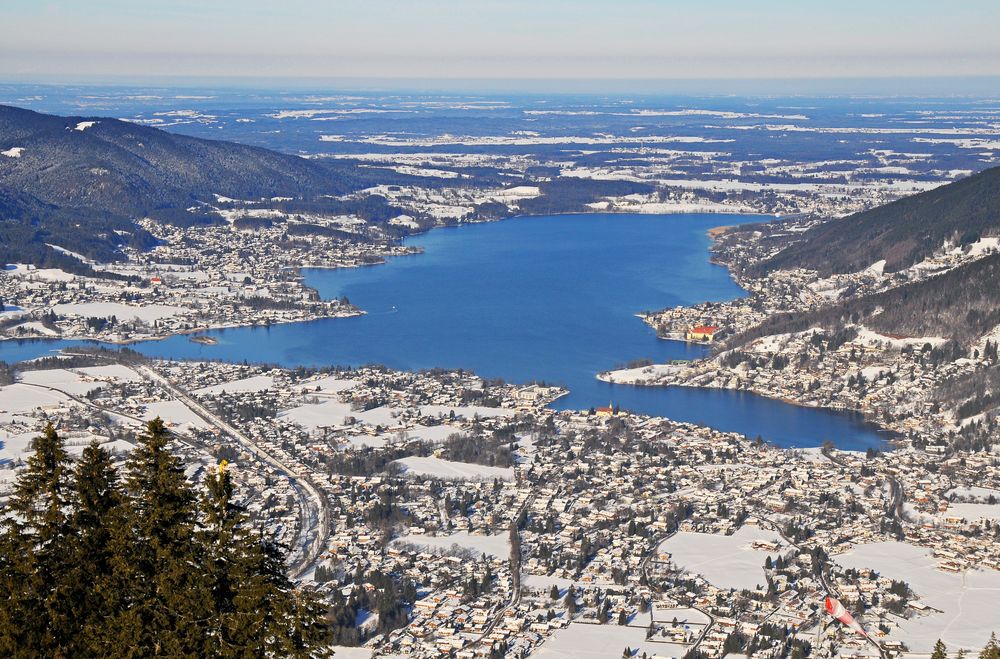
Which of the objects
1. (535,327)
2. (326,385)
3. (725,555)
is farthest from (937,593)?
(535,327)

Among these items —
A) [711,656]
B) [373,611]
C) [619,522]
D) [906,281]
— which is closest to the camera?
[711,656]

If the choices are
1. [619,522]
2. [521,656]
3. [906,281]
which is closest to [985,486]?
[619,522]

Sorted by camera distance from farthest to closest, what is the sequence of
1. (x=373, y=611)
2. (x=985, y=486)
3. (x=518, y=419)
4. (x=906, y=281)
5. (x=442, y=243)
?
(x=442, y=243) → (x=906, y=281) → (x=518, y=419) → (x=985, y=486) → (x=373, y=611)

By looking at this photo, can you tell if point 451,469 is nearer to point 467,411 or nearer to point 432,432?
point 432,432

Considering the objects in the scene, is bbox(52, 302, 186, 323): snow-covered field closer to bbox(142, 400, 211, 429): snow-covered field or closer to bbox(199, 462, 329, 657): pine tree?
bbox(142, 400, 211, 429): snow-covered field

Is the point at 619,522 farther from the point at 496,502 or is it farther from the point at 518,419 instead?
the point at 518,419

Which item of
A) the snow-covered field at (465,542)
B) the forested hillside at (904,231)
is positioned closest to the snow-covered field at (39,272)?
the forested hillside at (904,231)
